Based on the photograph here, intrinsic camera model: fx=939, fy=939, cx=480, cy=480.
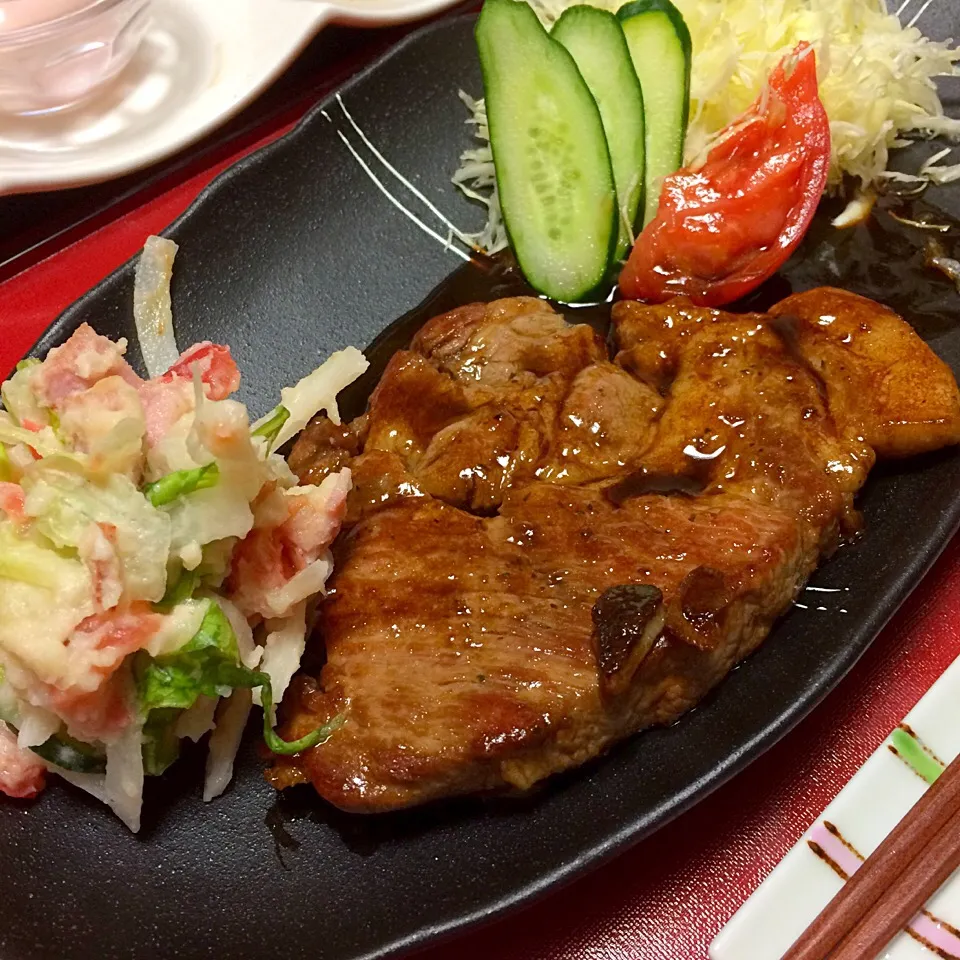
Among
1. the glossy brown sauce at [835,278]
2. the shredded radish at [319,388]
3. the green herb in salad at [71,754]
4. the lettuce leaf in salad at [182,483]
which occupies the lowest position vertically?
the glossy brown sauce at [835,278]

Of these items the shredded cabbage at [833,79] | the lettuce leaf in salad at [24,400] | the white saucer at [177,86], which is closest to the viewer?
the lettuce leaf in salad at [24,400]

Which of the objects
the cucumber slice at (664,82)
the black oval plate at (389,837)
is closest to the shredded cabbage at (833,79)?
the cucumber slice at (664,82)

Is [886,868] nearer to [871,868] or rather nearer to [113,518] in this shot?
[871,868]

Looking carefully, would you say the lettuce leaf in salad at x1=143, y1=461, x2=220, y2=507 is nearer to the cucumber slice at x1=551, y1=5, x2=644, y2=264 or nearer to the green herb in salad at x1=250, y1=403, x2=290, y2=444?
the green herb in salad at x1=250, y1=403, x2=290, y2=444

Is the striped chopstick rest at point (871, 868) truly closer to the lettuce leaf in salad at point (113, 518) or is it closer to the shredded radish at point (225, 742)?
the shredded radish at point (225, 742)

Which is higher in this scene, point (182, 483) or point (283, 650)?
point (182, 483)

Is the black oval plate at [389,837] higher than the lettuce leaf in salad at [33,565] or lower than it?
lower

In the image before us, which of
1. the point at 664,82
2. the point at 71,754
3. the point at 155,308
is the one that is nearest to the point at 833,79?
the point at 664,82
